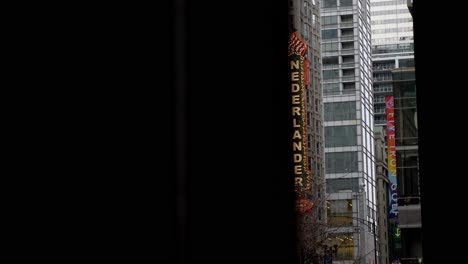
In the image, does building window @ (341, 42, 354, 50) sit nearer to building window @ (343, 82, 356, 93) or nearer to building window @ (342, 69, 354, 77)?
building window @ (342, 69, 354, 77)

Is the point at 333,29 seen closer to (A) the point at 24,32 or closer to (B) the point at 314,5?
(B) the point at 314,5

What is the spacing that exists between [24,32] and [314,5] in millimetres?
76775

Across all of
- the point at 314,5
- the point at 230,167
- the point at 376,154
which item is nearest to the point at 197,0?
the point at 230,167

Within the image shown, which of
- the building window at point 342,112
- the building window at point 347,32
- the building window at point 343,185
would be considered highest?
the building window at point 347,32

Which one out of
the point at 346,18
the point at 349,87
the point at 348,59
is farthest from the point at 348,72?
the point at 346,18

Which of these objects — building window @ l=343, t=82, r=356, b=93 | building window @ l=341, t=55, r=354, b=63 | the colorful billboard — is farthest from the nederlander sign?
building window @ l=343, t=82, r=356, b=93

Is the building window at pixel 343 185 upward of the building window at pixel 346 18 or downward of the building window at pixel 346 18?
downward

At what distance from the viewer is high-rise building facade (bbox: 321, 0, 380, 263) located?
9325 cm

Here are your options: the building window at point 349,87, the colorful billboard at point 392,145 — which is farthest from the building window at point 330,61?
the colorful billboard at point 392,145

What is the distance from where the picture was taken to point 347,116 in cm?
9650

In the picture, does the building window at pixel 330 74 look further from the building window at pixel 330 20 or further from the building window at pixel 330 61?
the building window at pixel 330 20

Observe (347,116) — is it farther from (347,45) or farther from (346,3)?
(346,3)

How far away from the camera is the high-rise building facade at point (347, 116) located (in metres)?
93.2

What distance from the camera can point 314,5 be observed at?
81250mm
